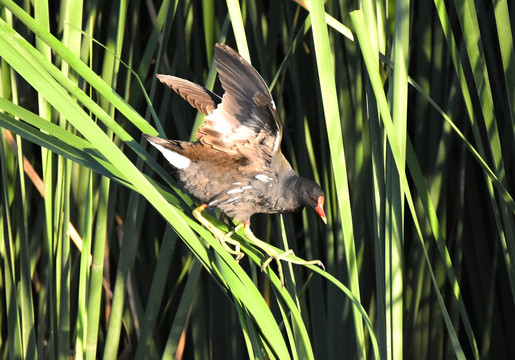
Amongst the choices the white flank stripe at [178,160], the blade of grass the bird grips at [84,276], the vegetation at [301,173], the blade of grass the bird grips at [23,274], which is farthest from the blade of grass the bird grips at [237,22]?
the blade of grass the bird grips at [23,274]

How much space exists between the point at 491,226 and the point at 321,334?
600 millimetres

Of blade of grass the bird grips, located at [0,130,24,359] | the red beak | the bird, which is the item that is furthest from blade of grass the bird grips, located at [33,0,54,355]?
the red beak

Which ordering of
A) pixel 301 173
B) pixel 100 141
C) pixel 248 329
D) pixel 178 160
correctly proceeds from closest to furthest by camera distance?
1. pixel 100 141
2. pixel 248 329
3. pixel 178 160
4. pixel 301 173

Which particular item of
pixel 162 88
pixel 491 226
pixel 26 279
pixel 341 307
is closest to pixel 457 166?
pixel 491 226

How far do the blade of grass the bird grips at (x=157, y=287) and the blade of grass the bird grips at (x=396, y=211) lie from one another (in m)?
0.51

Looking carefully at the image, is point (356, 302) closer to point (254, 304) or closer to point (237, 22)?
point (254, 304)

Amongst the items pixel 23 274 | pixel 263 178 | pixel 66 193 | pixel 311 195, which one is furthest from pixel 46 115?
pixel 311 195

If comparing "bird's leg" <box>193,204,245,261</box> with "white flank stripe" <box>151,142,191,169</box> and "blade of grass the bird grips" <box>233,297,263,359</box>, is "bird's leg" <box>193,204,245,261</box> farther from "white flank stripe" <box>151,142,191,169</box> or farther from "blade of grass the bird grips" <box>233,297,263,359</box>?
"blade of grass the bird grips" <box>233,297,263,359</box>

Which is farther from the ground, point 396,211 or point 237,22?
point 237,22

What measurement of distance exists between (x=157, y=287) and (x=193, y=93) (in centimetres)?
49

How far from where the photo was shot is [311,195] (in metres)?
1.42

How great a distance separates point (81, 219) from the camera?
1655 mm

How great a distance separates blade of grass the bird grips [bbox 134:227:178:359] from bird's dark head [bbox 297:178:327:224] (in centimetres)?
30

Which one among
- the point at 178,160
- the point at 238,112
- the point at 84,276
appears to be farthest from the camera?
the point at 178,160
